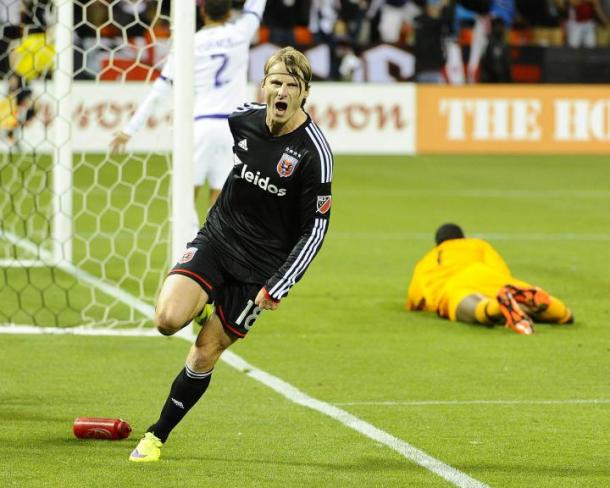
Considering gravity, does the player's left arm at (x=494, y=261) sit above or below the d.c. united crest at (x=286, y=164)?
below

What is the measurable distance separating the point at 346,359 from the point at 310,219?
8.35ft

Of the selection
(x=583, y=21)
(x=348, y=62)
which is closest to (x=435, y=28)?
(x=348, y=62)

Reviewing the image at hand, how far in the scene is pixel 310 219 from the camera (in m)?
5.73

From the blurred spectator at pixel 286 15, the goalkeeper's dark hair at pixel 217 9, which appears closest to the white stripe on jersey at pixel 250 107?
the goalkeeper's dark hair at pixel 217 9

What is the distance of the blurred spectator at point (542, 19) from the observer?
27.2 m

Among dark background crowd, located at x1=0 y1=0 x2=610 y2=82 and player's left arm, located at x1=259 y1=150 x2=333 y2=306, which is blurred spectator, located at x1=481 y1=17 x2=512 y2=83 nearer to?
dark background crowd, located at x1=0 y1=0 x2=610 y2=82

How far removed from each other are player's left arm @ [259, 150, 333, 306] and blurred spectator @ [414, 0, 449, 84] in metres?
18.7

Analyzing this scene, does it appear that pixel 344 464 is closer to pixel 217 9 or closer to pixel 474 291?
pixel 474 291

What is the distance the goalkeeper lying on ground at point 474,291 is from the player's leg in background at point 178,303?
350 cm

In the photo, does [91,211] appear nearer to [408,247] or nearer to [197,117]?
[408,247]

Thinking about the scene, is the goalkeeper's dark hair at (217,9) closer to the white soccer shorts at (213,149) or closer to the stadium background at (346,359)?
→ the stadium background at (346,359)

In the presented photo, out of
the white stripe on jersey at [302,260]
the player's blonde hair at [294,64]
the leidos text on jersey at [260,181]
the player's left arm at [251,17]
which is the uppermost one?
the player's left arm at [251,17]

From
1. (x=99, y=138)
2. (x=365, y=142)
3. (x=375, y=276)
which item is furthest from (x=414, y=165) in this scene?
(x=375, y=276)

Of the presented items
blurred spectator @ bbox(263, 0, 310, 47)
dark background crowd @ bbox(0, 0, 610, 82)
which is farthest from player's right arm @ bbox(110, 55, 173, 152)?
blurred spectator @ bbox(263, 0, 310, 47)
